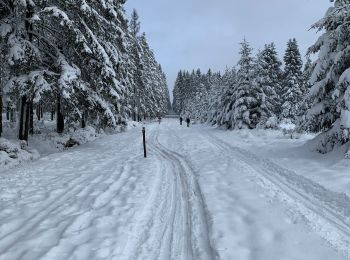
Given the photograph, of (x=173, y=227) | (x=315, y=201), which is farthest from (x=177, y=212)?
(x=315, y=201)

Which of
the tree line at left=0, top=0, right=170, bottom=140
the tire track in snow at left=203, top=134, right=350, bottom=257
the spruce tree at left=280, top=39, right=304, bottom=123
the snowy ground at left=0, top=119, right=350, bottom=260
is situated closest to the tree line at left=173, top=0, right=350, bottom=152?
the spruce tree at left=280, top=39, right=304, bottom=123

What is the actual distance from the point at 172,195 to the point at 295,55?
40801mm

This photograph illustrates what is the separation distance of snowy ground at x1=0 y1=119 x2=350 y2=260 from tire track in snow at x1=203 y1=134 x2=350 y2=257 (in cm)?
2

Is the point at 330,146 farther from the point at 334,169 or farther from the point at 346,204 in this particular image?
the point at 346,204

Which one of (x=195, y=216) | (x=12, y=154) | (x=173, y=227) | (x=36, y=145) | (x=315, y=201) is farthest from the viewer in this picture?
(x=36, y=145)

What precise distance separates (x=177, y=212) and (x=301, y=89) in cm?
4091

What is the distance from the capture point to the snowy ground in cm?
556

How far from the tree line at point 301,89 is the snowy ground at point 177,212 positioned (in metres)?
1.77

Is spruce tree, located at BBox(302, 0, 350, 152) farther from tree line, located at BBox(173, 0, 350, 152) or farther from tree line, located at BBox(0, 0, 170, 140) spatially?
tree line, located at BBox(0, 0, 170, 140)

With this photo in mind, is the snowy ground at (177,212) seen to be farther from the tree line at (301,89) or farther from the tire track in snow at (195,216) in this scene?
the tree line at (301,89)

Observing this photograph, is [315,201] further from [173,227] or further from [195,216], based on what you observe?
[173,227]

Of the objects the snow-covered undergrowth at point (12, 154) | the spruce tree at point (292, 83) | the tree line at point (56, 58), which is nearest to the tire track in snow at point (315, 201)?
the snow-covered undergrowth at point (12, 154)

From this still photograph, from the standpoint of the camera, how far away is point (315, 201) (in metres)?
7.97

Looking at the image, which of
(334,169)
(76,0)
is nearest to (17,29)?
(76,0)
